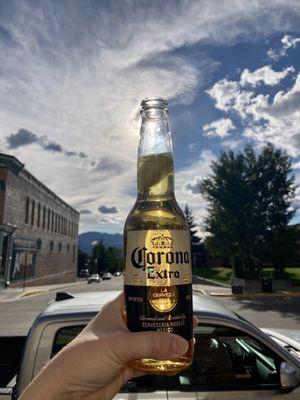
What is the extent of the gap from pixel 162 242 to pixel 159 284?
0.66 ft

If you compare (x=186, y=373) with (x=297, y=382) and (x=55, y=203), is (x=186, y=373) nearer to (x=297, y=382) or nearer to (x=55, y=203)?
(x=297, y=382)

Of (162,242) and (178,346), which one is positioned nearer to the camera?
(178,346)

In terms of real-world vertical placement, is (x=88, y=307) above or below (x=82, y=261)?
below

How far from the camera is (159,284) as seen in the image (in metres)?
1.65

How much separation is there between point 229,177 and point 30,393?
90.0ft

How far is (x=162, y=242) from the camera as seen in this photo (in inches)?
66.2

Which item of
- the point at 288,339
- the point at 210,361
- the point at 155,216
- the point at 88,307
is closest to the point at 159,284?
the point at 155,216

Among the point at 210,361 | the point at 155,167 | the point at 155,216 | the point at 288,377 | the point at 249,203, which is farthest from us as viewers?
the point at 249,203

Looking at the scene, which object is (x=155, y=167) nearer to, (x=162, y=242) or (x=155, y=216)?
(x=155, y=216)

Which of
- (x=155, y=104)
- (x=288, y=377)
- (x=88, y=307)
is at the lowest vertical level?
(x=288, y=377)

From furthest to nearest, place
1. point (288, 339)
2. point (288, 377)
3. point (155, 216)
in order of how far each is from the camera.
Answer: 1. point (288, 339)
2. point (288, 377)
3. point (155, 216)

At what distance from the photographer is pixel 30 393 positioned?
4.83ft

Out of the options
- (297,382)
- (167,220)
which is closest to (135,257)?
(167,220)

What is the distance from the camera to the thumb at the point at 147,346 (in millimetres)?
1551
